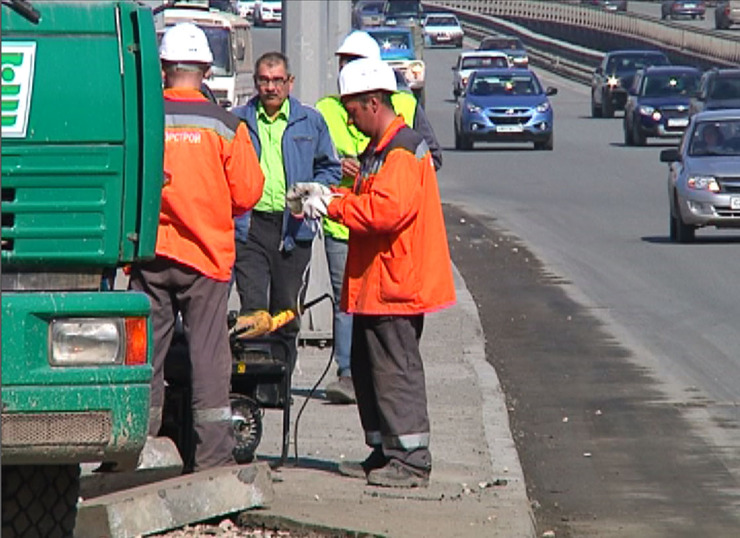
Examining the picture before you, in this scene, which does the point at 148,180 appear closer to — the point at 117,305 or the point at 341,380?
the point at 117,305

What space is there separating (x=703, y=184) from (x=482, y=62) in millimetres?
36755

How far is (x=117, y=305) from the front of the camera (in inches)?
239

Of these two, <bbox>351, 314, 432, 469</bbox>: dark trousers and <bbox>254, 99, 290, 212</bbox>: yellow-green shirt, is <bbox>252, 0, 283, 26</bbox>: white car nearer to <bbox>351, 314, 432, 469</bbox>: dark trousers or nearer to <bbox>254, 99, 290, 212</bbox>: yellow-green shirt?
<bbox>254, 99, 290, 212</bbox>: yellow-green shirt

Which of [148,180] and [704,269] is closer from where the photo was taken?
[148,180]

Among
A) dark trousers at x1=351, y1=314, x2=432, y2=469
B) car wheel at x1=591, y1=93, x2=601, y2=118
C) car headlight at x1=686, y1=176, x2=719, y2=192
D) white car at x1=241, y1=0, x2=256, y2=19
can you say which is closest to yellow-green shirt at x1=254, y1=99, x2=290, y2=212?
dark trousers at x1=351, y1=314, x2=432, y2=469

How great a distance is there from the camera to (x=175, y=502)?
759 centimetres

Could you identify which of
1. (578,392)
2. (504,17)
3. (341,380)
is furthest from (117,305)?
(504,17)

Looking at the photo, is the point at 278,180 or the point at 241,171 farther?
the point at 278,180

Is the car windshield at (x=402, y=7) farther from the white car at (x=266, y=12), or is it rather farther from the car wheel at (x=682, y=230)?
the car wheel at (x=682, y=230)

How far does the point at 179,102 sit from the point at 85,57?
2100 mm

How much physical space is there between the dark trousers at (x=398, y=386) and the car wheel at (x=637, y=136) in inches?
1329

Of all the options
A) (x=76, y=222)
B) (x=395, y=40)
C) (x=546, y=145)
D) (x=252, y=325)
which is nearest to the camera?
(x=76, y=222)

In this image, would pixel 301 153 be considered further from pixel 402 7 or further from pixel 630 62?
pixel 402 7

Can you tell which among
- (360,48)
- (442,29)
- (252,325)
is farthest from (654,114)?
(442,29)
